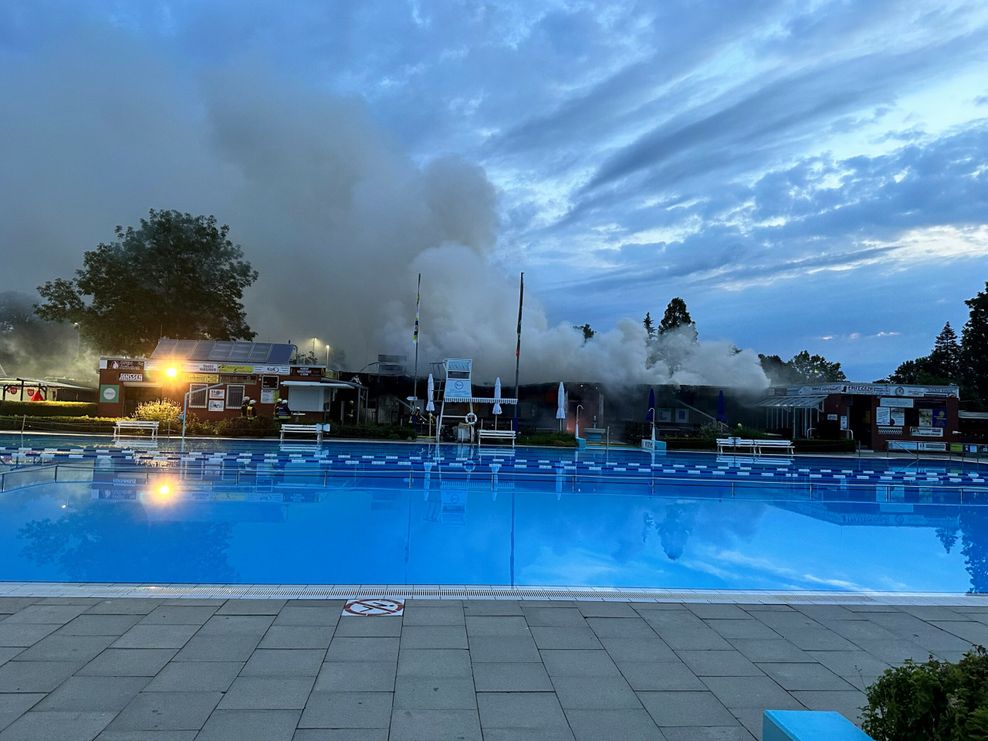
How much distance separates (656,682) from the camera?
360 cm

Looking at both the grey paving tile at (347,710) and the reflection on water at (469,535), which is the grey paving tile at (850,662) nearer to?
the grey paving tile at (347,710)

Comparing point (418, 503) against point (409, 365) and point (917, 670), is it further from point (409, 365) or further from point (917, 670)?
point (409, 365)

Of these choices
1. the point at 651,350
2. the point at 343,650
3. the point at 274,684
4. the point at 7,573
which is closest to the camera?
the point at 274,684

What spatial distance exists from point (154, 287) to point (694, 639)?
36.0m

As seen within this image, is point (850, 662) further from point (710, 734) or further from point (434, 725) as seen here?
point (434, 725)

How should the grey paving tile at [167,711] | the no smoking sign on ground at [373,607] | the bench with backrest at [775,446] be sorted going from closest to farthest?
1. the grey paving tile at [167,711]
2. the no smoking sign on ground at [373,607]
3. the bench with backrest at [775,446]

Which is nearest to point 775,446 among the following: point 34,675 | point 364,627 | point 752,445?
point 752,445

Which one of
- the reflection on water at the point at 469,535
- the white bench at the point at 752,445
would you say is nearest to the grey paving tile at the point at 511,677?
the reflection on water at the point at 469,535

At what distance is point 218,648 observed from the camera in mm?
3918

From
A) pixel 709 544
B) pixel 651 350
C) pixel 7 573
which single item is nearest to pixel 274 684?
pixel 7 573

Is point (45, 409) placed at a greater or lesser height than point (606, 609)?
greater

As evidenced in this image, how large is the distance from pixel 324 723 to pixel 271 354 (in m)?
26.6

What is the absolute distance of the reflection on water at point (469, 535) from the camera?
282 inches

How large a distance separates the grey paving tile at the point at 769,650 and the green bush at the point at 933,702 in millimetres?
1742
